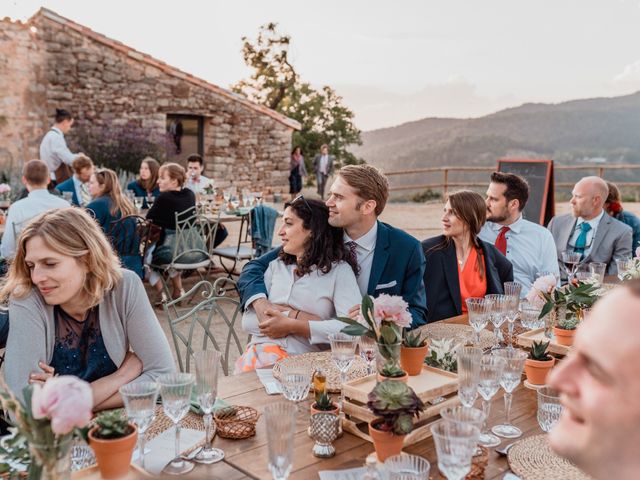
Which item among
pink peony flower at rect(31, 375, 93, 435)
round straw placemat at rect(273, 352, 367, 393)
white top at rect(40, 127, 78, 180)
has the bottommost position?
round straw placemat at rect(273, 352, 367, 393)

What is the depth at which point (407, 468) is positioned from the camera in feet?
4.21

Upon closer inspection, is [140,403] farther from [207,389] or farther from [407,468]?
[407,468]

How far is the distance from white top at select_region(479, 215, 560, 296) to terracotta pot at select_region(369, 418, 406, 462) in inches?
109

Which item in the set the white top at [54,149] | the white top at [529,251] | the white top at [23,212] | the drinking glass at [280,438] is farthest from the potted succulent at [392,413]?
the white top at [54,149]

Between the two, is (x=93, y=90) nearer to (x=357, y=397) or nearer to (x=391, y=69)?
(x=357, y=397)

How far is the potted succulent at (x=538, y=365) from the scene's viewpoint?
210 centimetres

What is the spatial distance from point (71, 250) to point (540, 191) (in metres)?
5.61

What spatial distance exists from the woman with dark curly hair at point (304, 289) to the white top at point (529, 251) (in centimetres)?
162

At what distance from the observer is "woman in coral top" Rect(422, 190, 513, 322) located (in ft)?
11.2

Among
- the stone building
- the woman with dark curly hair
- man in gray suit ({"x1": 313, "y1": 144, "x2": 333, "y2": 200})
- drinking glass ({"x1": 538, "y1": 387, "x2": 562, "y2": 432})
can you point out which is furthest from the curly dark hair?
man in gray suit ({"x1": 313, "y1": 144, "x2": 333, "y2": 200})

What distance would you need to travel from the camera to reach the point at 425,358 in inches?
79.7

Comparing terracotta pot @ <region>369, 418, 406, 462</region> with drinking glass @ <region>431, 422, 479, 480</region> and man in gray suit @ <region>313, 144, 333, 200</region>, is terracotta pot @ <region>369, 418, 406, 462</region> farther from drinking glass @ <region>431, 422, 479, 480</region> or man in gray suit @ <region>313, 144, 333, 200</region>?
man in gray suit @ <region>313, 144, 333, 200</region>

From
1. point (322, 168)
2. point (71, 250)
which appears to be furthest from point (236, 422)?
point (322, 168)

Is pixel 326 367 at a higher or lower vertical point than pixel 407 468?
lower
